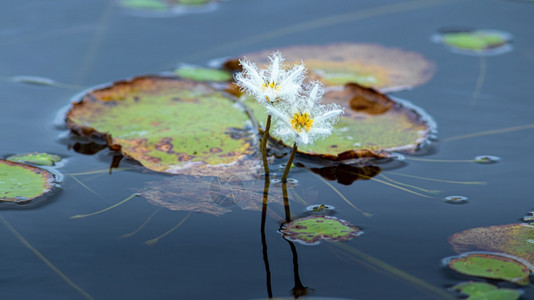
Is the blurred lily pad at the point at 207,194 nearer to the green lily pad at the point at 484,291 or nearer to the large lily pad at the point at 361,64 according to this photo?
the green lily pad at the point at 484,291

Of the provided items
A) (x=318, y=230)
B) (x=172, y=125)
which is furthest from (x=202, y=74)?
(x=318, y=230)

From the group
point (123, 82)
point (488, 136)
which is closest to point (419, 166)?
point (488, 136)

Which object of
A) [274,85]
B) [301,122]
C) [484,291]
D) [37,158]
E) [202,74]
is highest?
[202,74]

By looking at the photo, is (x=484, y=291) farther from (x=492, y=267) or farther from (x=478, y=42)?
(x=478, y=42)

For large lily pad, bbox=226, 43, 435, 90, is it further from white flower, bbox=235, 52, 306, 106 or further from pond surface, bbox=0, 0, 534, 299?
white flower, bbox=235, 52, 306, 106

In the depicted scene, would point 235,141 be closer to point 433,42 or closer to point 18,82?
point 18,82

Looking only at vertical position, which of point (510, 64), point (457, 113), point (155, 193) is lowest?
point (155, 193)
